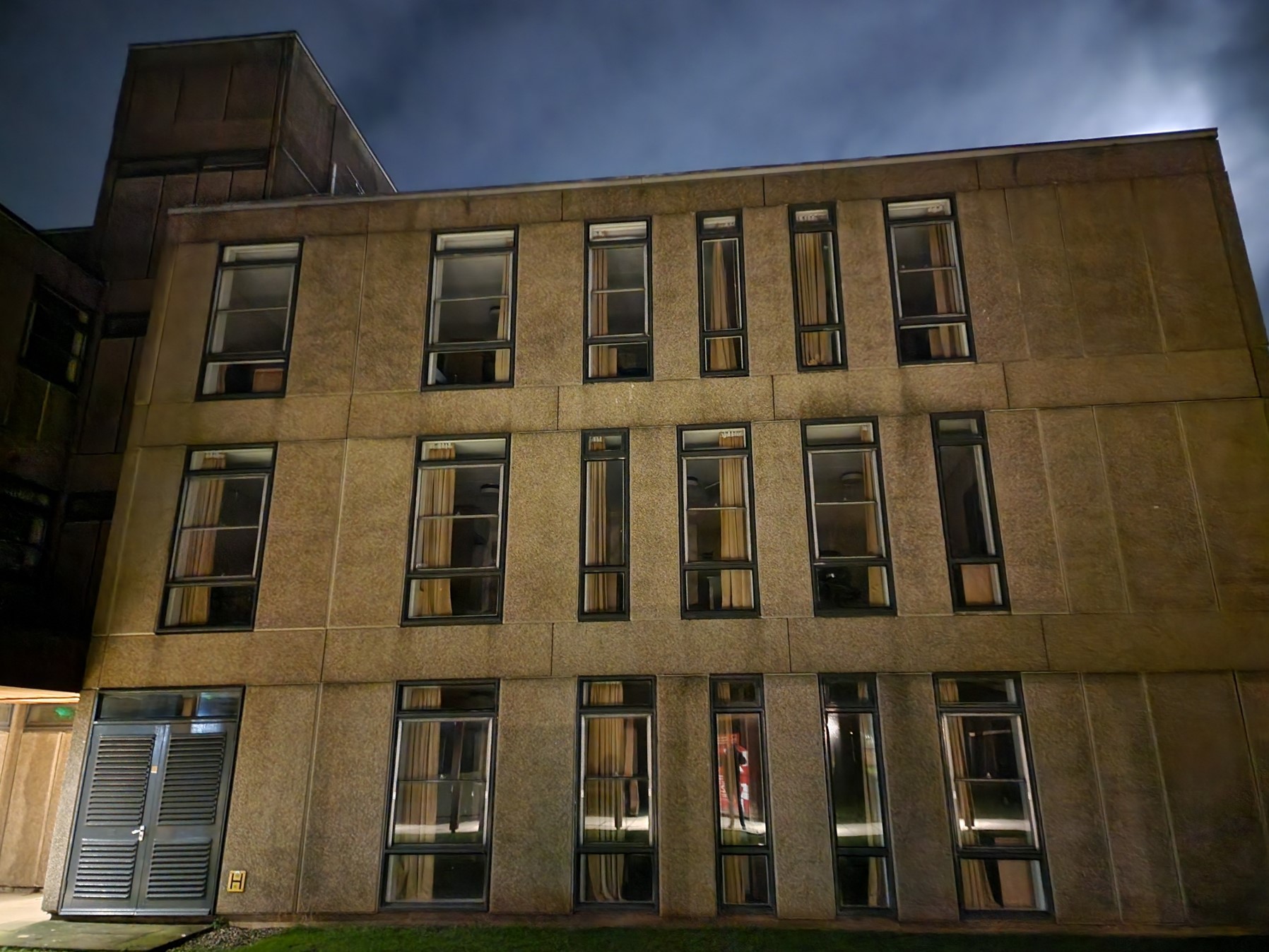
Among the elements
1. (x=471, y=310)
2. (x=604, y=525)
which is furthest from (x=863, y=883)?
(x=471, y=310)

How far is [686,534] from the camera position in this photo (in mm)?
9492

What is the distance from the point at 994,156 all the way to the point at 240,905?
1227 cm

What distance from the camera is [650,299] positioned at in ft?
34.0

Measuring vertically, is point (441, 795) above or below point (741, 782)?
below

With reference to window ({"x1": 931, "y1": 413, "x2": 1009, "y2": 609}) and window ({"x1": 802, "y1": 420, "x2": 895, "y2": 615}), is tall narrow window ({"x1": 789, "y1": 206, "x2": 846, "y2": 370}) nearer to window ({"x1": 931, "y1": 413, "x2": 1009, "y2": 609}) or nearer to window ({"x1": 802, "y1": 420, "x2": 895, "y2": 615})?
window ({"x1": 802, "y1": 420, "x2": 895, "y2": 615})

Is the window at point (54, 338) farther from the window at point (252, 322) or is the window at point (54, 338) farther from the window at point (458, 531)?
the window at point (458, 531)

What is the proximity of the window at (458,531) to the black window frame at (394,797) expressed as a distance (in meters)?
0.73

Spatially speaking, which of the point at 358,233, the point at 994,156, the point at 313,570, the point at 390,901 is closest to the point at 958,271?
the point at 994,156

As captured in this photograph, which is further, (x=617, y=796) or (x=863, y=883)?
(x=617, y=796)

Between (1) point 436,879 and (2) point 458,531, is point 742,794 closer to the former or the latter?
(1) point 436,879

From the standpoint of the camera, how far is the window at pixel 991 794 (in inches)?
322

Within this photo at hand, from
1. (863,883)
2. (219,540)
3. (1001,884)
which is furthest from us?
(219,540)

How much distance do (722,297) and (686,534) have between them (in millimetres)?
3069

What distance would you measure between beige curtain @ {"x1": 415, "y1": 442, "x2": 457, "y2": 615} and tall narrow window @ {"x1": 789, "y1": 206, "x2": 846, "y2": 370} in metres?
4.48
